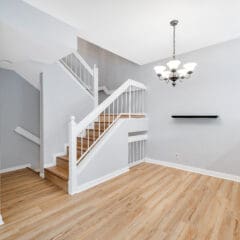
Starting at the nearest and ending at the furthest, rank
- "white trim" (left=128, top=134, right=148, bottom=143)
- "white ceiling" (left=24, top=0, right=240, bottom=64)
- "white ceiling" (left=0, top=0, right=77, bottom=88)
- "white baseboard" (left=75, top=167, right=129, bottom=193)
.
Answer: "white ceiling" (left=0, top=0, right=77, bottom=88) < "white ceiling" (left=24, top=0, right=240, bottom=64) < "white baseboard" (left=75, top=167, right=129, bottom=193) < "white trim" (left=128, top=134, right=148, bottom=143)

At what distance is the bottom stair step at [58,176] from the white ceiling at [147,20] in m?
2.56

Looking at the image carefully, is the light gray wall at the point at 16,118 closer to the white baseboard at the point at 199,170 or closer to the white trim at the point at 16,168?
the white trim at the point at 16,168

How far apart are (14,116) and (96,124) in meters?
1.96

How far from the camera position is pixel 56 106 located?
12.1 ft

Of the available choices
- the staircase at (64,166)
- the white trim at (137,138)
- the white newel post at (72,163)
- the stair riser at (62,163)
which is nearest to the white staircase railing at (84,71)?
the staircase at (64,166)

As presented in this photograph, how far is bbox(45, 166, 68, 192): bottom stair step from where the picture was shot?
9.54 ft

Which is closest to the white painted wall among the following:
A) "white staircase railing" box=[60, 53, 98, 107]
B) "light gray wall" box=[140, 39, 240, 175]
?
"light gray wall" box=[140, 39, 240, 175]

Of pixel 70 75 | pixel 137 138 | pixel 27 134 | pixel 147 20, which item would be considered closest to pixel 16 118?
pixel 27 134

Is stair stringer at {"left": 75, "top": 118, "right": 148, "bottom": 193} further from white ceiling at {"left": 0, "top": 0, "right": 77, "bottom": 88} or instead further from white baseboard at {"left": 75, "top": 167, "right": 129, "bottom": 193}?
white ceiling at {"left": 0, "top": 0, "right": 77, "bottom": 88}

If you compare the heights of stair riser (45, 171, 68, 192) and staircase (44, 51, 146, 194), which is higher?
staircase (44, 51, 146, 194)

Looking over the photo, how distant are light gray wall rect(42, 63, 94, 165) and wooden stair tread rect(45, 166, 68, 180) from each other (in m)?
0.23

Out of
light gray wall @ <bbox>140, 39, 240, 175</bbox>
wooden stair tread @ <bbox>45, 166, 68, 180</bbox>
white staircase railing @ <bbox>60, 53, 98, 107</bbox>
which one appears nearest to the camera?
wooden stair tread @ <bbox>45, 166, 68, 180</bbox>

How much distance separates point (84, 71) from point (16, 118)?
7.20 feet

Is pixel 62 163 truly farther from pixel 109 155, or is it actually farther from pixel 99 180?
pixel 109 155
